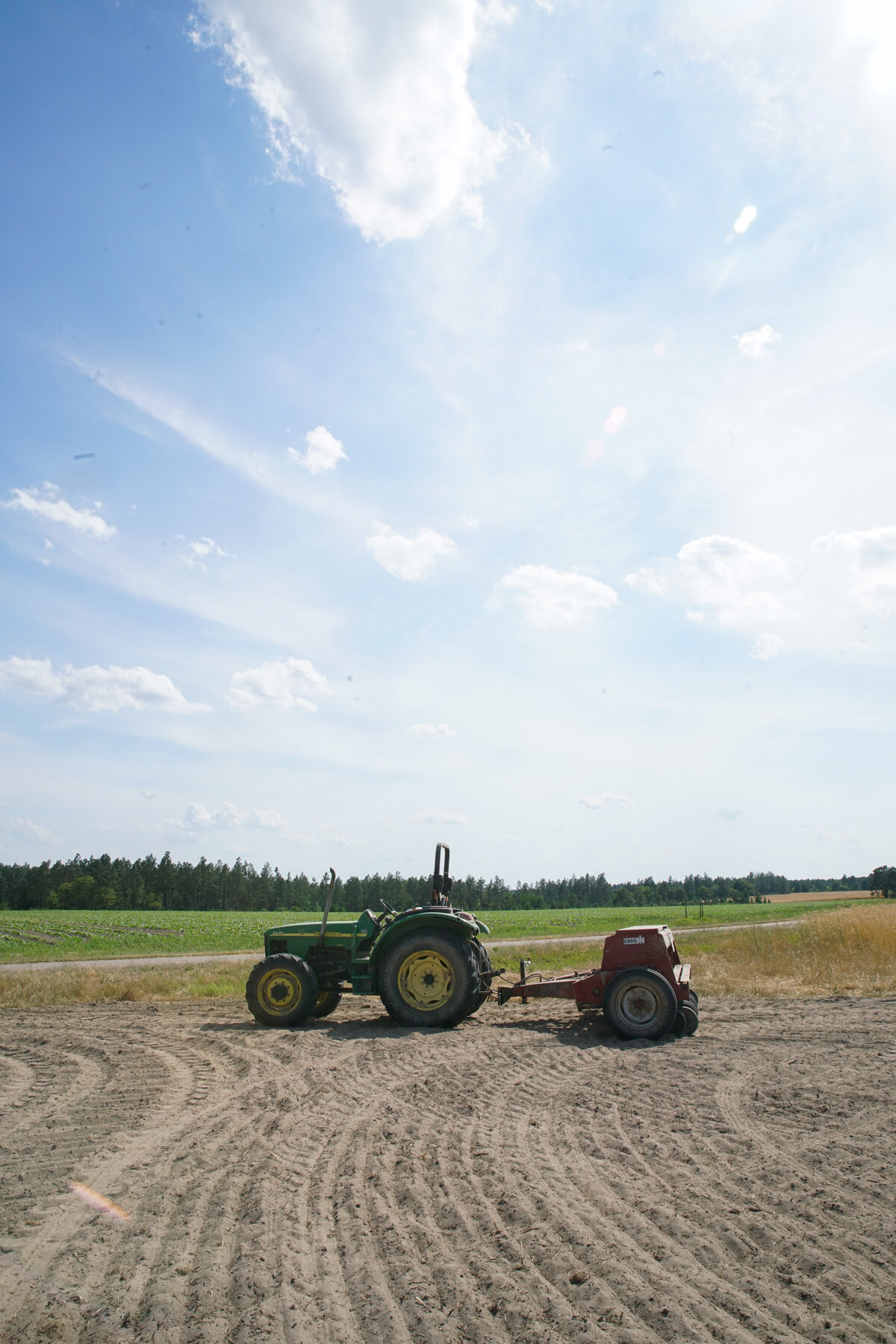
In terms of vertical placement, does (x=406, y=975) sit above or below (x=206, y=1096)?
above

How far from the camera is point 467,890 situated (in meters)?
113

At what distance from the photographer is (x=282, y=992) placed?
911 cm

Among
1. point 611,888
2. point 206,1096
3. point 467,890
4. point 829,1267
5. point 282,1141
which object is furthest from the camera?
point 611,888

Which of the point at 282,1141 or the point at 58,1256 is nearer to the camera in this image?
the point at 58,1256

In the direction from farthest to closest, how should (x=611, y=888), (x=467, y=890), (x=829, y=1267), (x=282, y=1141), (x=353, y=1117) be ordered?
(x=611, y=888)
(x=467, y=890)
(x=353, y=1117)
(x=282, y=1141)
(x=829, y=1267)

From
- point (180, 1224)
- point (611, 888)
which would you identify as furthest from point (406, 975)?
point (611, 888)

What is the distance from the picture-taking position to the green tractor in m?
8.70

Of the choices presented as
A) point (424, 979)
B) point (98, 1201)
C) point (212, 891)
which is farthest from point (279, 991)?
point (212, 891)

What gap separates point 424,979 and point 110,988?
273 inches

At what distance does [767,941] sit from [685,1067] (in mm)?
17483

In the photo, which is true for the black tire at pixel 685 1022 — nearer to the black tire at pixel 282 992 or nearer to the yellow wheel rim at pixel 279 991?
the black tire at pixel 282 992

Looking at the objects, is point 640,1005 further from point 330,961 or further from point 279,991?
point 279,991

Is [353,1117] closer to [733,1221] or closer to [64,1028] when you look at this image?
[733,1221]

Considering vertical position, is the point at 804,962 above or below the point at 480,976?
below
